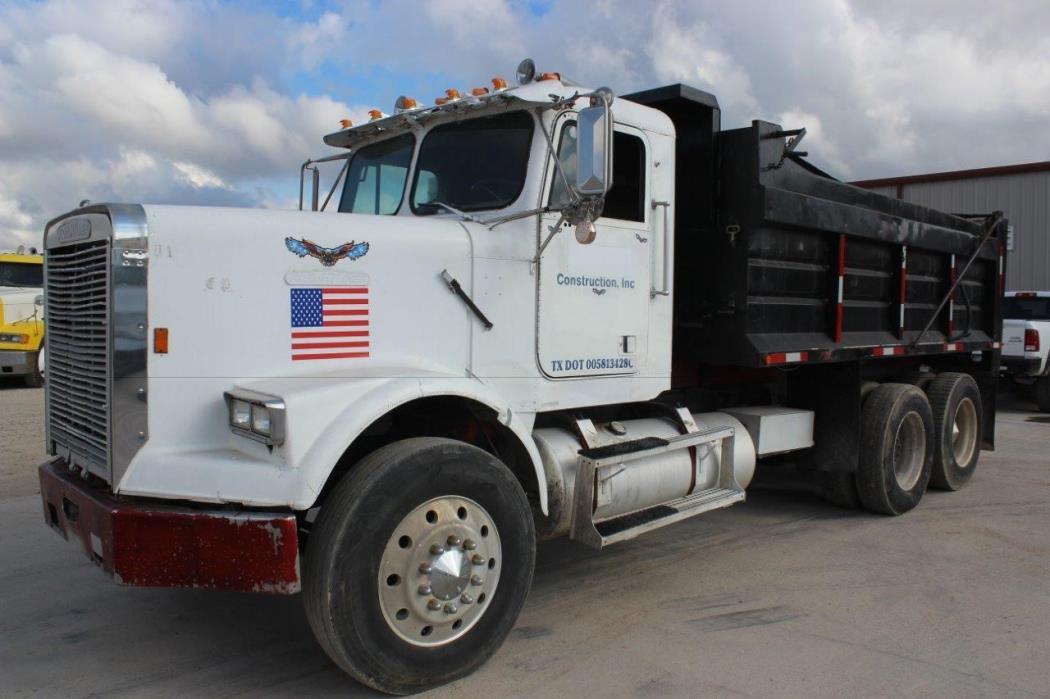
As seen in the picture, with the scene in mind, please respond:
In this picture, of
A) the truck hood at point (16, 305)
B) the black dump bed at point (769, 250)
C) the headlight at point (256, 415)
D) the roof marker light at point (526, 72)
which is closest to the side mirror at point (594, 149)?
the roof marker light at point (526, 72)

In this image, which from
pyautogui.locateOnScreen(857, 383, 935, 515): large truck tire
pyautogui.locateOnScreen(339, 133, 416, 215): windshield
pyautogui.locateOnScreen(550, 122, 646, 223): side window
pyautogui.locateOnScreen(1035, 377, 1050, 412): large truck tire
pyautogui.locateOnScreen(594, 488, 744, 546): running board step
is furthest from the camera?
pyautogui.locateOnScreen(1035, 377, 1050, 412): large truck tire

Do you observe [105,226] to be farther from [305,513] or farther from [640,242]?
[640,242]

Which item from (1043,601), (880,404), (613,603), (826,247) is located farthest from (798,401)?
(613,603)

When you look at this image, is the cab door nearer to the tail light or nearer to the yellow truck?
the tail light

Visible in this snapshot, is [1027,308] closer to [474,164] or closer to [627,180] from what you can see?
[627,180]

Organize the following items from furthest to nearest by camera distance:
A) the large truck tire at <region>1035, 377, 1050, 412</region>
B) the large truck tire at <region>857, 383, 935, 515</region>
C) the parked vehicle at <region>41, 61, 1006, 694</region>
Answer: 1. the large truck tire at <region>1035, 377, 1050, 412</region>
2. the large truck tire at <region>857, 383, 935, 515</region>
3. the parked vehicle at <region>41, 61, 1006, 694</region>

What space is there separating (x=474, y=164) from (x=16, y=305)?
13.4m

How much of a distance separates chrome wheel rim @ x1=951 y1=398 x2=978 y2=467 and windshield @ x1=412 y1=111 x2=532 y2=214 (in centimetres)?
559

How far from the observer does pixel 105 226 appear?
3.45 metres

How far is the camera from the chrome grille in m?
3.55

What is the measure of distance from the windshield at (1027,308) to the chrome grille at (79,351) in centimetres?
1516

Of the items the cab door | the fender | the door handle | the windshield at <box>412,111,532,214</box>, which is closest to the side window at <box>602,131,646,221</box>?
the cab door

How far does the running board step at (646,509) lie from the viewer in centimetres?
443

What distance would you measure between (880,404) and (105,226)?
562 centimetres
